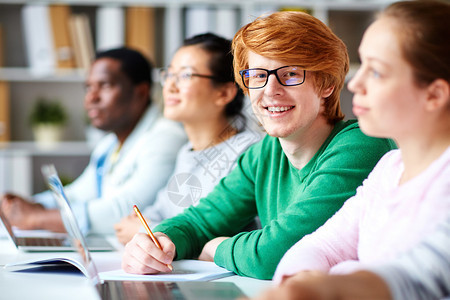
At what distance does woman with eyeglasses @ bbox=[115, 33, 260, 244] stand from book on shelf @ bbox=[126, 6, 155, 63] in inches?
56.1

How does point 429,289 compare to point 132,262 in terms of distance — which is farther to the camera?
point 132,262

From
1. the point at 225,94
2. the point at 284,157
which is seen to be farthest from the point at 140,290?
the point at 225,94

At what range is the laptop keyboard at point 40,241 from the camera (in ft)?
4.70

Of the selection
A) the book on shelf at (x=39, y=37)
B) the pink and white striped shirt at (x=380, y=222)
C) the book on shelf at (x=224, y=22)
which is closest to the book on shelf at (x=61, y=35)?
the book on shelf at (x=39, y=37)

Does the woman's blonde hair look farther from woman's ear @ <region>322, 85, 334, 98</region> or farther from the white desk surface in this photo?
the white desk surface

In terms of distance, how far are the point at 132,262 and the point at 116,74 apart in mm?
1632

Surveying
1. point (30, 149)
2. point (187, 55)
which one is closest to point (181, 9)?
point (30, 149)

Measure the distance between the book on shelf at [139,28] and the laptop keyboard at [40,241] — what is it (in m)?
1.84

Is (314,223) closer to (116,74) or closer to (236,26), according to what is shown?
(116,74)

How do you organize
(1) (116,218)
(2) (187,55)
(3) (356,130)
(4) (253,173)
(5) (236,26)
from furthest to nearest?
(5) (236,26) → (1) (116,218) → (2) (187,55) → (4) (253,173) → (3) (356,130)

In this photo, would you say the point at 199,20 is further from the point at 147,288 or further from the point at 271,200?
the point at 147,288

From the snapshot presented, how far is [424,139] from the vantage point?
2.52 feet

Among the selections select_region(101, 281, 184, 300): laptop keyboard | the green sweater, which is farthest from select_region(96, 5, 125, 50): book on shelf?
select_region(101, 281, 184, 300): laptop keyboard

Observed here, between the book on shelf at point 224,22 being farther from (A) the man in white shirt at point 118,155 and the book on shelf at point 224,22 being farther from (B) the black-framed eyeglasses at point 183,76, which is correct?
(B) the black-framed eyeglasses at point 183,76
